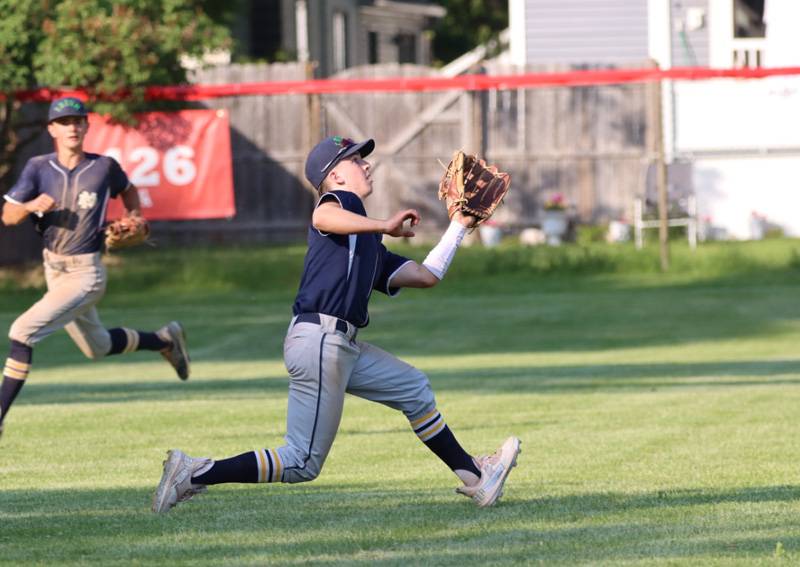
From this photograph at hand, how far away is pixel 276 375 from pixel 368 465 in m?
6.10

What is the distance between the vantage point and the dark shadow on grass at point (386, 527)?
634cm

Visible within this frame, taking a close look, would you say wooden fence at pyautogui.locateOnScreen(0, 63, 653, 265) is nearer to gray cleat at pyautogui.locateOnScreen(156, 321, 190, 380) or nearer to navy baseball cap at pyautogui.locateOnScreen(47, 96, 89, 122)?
gray cleat at pyautogui.locateOnScreen(156, 321, 190, 380)

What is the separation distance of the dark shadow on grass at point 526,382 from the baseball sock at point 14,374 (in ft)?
7.48

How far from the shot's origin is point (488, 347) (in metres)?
17.8

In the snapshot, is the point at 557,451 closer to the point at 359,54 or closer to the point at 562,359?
the point at 562,359

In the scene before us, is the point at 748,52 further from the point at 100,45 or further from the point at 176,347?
the point at 176,347

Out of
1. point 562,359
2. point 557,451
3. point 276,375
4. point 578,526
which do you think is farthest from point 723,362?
point 578,526

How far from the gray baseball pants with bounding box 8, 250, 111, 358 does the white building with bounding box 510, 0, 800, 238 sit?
16503 millimetres

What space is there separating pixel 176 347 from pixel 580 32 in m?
18.7

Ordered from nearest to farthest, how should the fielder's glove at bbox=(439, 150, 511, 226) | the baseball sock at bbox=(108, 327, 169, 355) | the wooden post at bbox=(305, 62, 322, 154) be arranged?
the fielder's glove at bbox=(439, 150, 511, 226) → the baseball sock at bbox=(108, 327, 169, 355) → the wooden post at bbox=(305, 62, 322, 154)

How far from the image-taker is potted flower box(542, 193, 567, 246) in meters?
25.9

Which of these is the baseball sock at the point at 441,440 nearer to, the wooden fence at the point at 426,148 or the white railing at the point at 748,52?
the wooden fence at the point at 426,148

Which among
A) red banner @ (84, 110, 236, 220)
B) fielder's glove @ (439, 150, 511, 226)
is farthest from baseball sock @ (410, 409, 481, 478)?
red banner @ (84, 110, 236, 220)

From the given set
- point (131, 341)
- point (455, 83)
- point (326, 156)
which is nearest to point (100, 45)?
point (455, 83)
